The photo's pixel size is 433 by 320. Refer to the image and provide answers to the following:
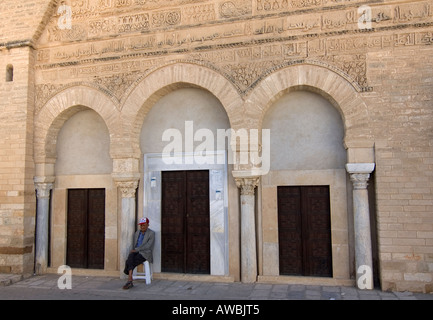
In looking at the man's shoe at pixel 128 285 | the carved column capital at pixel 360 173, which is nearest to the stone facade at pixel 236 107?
the carved column capital at pixel 360 173

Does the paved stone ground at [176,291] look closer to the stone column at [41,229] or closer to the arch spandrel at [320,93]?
the stone column at [41,229]

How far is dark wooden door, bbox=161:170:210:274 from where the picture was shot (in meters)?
6.38

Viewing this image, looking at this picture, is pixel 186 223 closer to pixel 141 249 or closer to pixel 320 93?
pixel 141 249

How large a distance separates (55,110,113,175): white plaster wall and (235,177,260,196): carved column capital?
2.59m

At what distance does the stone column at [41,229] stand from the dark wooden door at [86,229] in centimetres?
40

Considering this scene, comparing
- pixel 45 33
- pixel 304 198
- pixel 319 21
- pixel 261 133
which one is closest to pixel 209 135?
pixel 261 133

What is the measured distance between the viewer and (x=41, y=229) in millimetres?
6898

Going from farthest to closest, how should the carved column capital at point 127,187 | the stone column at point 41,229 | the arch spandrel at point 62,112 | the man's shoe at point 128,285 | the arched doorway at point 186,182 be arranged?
1. the stone column at point 41,229
2. the arch spandrel at point 62,112
3. the carved column capital at point 127,187
4. the arched doorway at point 186,182
5. the man's shoe at point 128,285

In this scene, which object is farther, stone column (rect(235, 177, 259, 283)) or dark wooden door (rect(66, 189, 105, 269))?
dark wooden door (rect(66, 189, 105, 269))

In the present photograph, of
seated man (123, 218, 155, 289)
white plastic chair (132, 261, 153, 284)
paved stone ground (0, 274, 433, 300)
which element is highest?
seated man (123, 218, 155, 289)

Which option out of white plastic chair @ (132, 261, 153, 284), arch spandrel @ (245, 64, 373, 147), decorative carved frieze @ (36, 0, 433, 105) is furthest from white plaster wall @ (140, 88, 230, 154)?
white plastic chair @ (132, 261, 153, 284)

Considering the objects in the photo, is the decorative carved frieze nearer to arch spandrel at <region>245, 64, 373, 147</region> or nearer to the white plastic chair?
arch spandrel at <region>245, 64, 373, 147</region>

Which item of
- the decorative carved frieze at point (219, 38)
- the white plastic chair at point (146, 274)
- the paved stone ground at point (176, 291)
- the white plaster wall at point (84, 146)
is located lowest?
the paved stone ground at point (176, 291)

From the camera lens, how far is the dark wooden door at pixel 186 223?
6.38 metres
